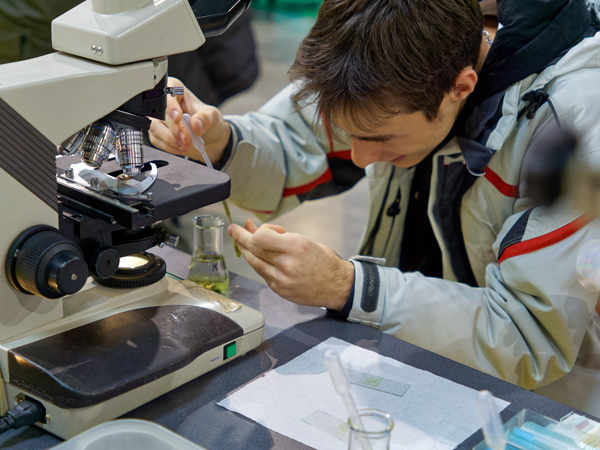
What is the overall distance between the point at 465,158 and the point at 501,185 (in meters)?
0.09

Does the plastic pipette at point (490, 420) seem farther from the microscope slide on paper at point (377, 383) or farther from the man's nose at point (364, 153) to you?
the man's nose at point (364, 153)

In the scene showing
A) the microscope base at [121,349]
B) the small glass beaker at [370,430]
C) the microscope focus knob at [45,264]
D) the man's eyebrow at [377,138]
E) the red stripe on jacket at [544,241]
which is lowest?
the microscope base at [121,349]

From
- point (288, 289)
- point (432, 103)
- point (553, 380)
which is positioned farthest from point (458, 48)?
point (553, 380)

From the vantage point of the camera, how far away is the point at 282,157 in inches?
67.9

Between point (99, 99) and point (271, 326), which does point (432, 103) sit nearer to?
point (271, 326)

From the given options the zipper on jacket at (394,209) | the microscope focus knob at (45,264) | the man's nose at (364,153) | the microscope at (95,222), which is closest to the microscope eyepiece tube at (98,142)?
the microscope at (95,222)

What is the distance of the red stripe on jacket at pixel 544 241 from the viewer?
1.16 metres

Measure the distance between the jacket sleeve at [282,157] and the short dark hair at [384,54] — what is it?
0.42 m

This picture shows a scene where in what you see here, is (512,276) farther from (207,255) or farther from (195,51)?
(195,51)

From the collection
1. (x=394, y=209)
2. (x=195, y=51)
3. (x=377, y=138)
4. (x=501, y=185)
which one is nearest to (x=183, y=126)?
(x=377, y=138)

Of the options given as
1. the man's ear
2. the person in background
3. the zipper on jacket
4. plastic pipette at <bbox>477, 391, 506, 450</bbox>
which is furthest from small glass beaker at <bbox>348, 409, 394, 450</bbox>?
the person in background

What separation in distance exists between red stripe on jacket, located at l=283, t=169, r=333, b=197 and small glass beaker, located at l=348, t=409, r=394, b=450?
3.35 ft

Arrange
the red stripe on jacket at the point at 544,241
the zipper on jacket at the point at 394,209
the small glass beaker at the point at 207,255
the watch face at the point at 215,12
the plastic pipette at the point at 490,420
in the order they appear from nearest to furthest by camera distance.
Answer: the plastic pipette at the point at 490,420 → the watch face at the point at 215,12 → the red stripe on jacket at the point at 544,241 → the small glass beaker at the point at 207,255 → the zipper on jacket at the point at 394,209

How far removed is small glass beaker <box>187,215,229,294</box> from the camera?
1.27 metres
